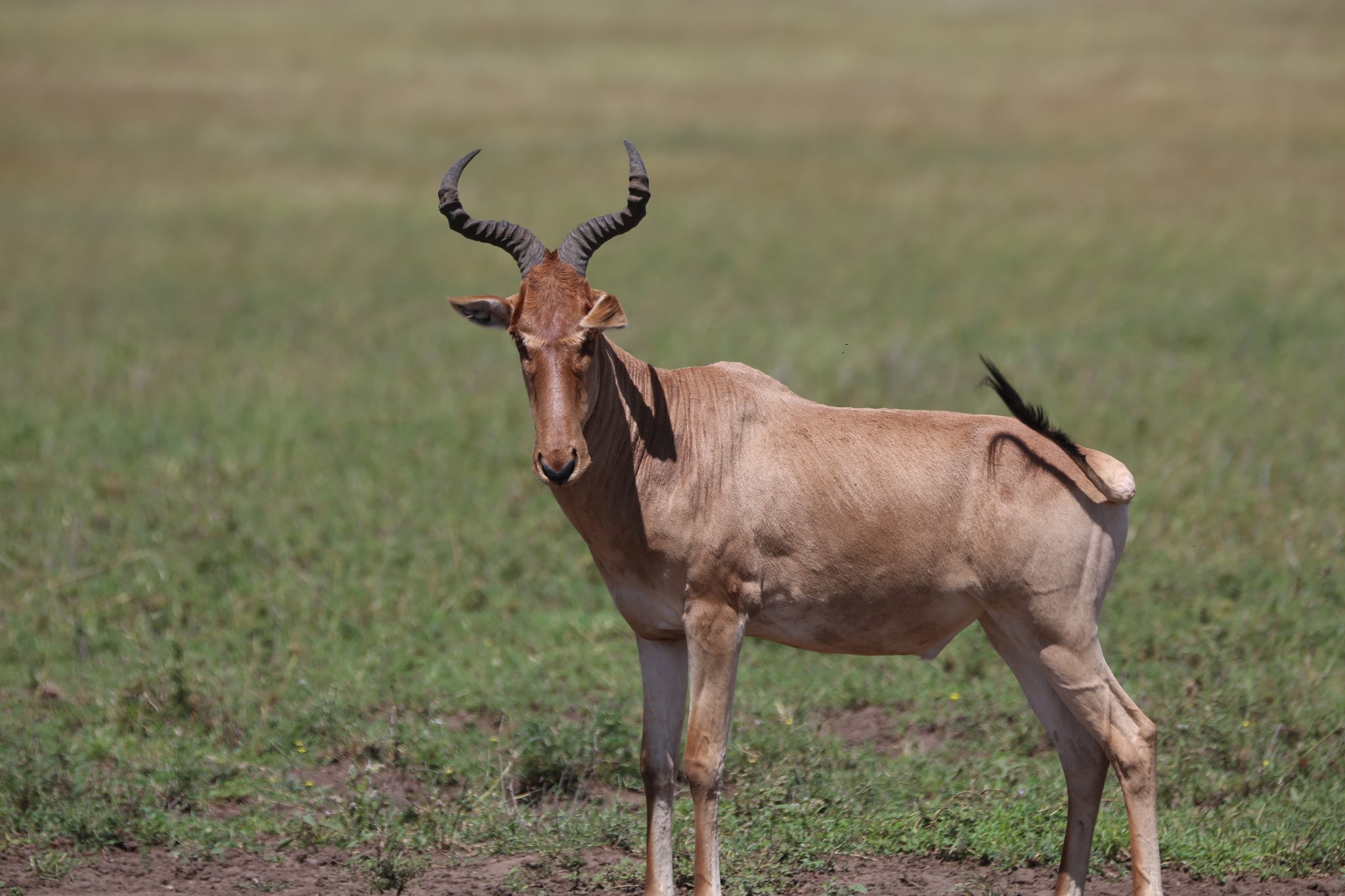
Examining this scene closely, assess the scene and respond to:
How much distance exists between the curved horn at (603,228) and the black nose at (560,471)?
36.2 inches

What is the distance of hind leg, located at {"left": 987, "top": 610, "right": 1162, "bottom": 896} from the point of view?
6.14 metres

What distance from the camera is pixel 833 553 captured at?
249 inches

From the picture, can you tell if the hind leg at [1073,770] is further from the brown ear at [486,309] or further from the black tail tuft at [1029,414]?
the brown ear at [486,309]

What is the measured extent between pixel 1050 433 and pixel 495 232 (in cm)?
258

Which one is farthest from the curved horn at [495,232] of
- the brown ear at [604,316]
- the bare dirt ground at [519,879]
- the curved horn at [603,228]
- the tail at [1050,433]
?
the bare dirt ground at [519,879]

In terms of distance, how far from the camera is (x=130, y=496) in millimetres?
11844

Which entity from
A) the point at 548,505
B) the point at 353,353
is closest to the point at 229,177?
the point at 353,353

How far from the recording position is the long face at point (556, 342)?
Result: 574cm

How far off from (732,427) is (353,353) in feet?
35.7

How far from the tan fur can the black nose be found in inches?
10.0

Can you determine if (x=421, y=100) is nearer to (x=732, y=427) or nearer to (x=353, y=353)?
(x=353, y=353)

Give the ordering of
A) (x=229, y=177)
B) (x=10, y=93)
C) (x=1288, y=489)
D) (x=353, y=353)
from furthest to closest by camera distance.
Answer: (x=10, y=93), (x=229, y=177), (x=353, y=353), (x=1288, y=489)

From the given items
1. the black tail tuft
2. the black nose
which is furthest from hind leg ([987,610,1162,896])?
the black nose

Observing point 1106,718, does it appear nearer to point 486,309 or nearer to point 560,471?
point 560,471
